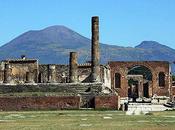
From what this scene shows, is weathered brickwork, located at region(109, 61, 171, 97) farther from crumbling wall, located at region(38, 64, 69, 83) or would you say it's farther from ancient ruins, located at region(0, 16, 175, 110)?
crumbling wall, located at region(38, 64, 69, 83)

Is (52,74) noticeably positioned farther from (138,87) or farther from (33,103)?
(33,103)

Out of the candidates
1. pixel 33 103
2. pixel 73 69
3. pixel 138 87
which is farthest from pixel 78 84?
pixel 138 87

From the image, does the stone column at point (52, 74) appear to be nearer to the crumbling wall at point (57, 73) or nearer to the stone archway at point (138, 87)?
→ the crumbling wall at point (57, 73)

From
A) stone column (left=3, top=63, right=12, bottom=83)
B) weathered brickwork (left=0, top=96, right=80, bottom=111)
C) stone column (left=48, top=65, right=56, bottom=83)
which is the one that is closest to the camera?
weathered brickwork (left=0, top=96, right=80, bottom=111)

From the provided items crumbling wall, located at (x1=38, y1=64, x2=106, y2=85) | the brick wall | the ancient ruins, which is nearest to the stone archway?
the ancient ruins

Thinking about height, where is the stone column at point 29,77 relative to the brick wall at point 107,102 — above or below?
above

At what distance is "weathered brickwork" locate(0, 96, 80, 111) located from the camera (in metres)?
40.7

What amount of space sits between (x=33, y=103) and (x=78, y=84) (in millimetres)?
7754

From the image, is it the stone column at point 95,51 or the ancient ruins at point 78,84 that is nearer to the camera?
the ancient ruins at point 78,84

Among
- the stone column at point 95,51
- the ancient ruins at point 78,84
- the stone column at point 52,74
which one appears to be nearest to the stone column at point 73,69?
the ancient ruins at point 78,84

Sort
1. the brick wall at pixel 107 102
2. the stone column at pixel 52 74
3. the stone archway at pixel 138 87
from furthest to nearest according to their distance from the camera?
the stone archway at pixel 138 87, the stone column at pixel 52 74, the brick wall at pixel 107 102

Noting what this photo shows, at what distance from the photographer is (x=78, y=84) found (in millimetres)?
47781

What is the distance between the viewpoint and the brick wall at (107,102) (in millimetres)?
40875

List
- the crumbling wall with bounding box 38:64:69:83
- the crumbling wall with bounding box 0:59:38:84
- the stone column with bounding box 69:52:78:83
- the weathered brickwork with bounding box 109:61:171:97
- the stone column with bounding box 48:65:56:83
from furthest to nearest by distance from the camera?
the weathered brickwork with bounding box 109:61:171:97, the crumbling wall with bounding box 0:59:38:84, the crumbling wall with bounding box 38:64:69:83, the stone column with bounding box 48:65:56:83, the stone column with bounding box 69:52:78:83
